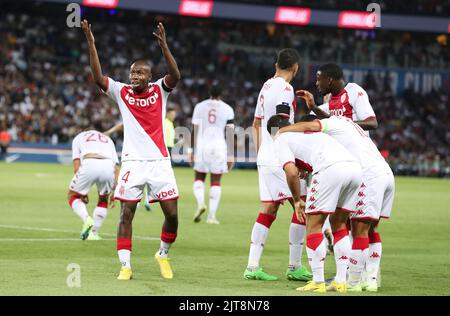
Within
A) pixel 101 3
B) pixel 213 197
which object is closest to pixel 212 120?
pixel 213 197

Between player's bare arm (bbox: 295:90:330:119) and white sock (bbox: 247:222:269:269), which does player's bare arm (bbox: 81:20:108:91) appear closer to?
player's bare arm (bbox: 295:90:330:119)

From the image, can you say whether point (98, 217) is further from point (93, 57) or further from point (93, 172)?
point (93, 57)

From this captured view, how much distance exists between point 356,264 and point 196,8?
39096mm

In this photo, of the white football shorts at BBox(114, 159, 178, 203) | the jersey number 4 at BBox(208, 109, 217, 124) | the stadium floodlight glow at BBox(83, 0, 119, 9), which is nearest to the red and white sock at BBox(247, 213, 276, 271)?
the white football shorts at BBox(114, 159, 178, 203)

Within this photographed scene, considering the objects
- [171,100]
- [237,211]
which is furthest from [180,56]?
[237,211]

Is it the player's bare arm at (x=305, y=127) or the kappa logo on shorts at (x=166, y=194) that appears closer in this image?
the player's bare arm at (x=305, y=127)

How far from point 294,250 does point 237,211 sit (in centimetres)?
1094

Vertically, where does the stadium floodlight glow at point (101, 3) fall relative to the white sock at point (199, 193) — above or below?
above

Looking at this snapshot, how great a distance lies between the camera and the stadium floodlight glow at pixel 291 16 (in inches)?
1997

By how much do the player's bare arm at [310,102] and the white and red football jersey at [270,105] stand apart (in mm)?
724

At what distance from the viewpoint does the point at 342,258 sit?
10.1 meters

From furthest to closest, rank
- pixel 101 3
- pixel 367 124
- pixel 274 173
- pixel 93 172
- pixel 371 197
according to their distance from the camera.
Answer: pixel 101 3
pixel 93 172
pixel 274 173
pixel 367 124
pixel 371 197

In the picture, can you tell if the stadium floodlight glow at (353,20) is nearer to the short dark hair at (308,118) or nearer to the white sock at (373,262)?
the white sock at (373,262)

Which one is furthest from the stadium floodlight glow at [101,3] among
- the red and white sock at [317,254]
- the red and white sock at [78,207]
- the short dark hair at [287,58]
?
the red and white sock at [317,254]
